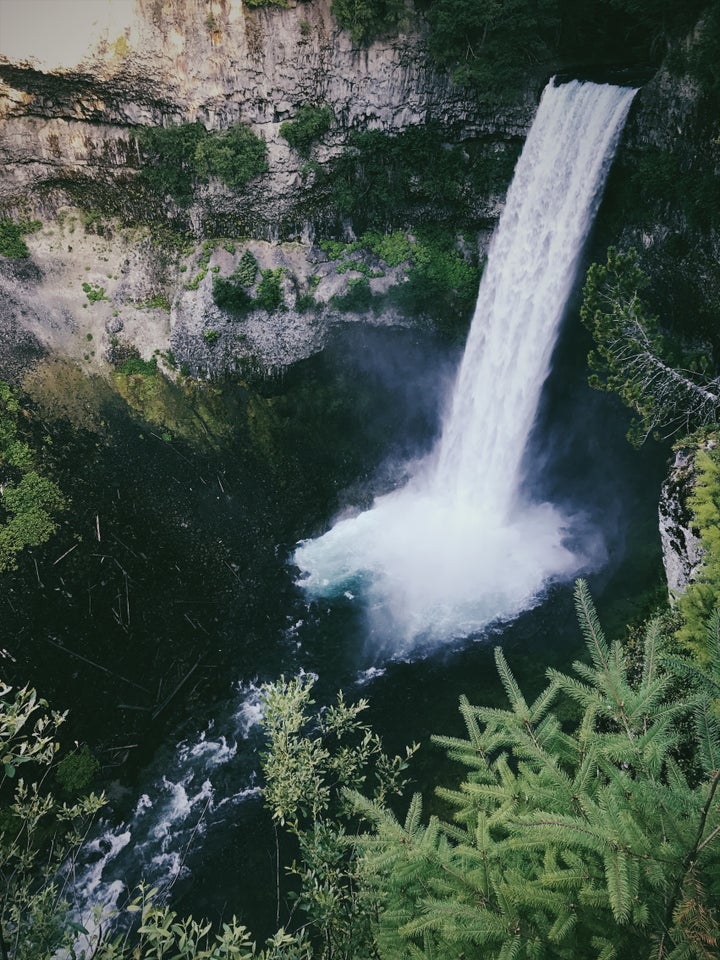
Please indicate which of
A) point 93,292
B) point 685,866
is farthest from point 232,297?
point 685,866

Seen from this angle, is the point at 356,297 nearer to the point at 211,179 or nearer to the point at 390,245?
the point at 390,245

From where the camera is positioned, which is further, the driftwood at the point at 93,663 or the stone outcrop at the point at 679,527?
the driftwood at the point at 93,663

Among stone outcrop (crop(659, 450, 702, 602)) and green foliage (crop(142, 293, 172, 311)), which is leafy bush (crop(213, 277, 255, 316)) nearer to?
green foliage (crop(142, 293, 172, 311))

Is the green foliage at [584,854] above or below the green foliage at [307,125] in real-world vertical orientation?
below

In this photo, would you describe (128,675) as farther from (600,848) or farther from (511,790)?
(600,848)

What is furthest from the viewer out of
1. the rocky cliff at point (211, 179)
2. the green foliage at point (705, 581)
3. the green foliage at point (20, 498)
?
the rocky cliff at point (211, 179)

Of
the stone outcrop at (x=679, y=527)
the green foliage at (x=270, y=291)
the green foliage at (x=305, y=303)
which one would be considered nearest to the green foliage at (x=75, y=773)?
the stone outcrop at (x=679, y=527)

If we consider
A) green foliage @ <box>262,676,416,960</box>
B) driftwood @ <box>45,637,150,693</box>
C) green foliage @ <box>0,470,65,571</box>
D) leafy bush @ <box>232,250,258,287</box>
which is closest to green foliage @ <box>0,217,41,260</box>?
leafy bush @ <box>232,250,258,287</box>

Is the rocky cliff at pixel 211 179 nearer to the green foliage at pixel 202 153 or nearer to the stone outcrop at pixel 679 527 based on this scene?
the green foliage at pixel 202 153
